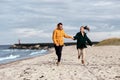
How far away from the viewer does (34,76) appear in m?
15.3

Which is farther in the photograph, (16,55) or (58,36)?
(16,55)

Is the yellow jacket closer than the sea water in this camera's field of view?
Yes

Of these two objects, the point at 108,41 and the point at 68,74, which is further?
the point at 108,41

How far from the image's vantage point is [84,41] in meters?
20.3

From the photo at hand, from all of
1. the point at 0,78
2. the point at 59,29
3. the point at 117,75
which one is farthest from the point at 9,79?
the point at 59,29

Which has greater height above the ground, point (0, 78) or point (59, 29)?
point (59, 29)

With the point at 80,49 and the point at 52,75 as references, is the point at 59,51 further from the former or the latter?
the point at 52,75

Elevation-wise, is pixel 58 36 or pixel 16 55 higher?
pixel 58 36

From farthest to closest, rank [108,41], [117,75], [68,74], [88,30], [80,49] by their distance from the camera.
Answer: [108,41]
[80,49]
[88,30]
[68,74]
[117,75]

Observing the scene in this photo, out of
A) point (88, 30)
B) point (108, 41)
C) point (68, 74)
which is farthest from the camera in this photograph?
point (108, 41)

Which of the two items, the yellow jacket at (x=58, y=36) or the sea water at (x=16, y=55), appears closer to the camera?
the yellow jacket at (x=58, y=36)

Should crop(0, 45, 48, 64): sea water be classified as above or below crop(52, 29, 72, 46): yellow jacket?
below

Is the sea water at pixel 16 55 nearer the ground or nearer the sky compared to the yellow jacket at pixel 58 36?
nearer the ground

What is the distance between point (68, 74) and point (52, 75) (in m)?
0.65
